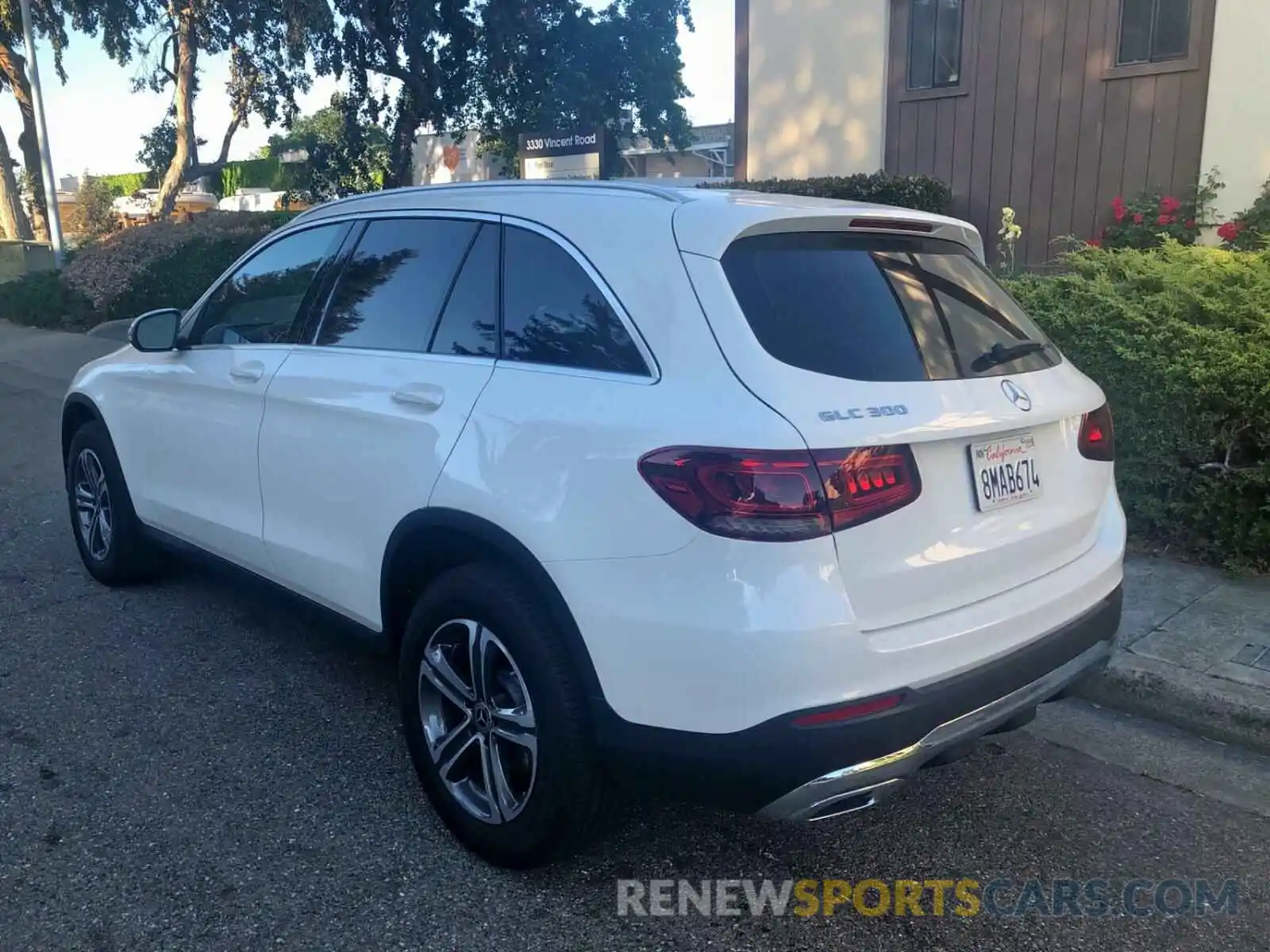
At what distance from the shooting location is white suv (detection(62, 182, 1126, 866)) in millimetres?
2422

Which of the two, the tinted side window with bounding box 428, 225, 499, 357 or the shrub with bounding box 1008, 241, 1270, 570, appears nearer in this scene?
the tinted side window with bounding box 428, 225, 499, 357

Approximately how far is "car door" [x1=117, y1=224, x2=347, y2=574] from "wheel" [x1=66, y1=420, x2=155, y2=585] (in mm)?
206

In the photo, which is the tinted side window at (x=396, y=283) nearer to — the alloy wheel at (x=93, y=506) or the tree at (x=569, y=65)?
the alloy wheel at (x=93, y=506)

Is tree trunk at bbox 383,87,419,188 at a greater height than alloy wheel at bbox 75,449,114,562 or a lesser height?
greater

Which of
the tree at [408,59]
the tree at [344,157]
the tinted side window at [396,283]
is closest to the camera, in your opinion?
the tinted side window at [396,283]

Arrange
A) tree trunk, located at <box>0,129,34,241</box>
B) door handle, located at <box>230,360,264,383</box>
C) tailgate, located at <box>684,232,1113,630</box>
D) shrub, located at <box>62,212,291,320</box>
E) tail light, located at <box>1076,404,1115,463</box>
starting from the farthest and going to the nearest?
tree trunk, located at <box>0,129,34,241</box>, shrub, located at <box>62,212,291,320</box>, door handle, located at <box>230,360,264,383</box>, tail light, located at <box>1076,404,1115,463</box>, tailgate, located at <box>684,232,1113,630</box>

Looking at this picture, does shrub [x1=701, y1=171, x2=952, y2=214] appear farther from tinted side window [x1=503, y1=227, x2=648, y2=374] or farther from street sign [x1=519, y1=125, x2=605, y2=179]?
tinted side window [x1=503, y1=227, x2=648, y2=374]

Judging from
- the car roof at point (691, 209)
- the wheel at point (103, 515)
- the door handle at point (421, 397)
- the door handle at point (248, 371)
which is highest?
the car roof at point (691, 209)

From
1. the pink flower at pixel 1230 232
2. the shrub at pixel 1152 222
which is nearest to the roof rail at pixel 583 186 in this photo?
the pink flower at pixel 1230 232

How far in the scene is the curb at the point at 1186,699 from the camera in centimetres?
380

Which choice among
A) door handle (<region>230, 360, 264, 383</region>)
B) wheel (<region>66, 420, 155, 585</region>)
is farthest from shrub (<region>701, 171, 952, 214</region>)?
door handle (<region>230, 360, 264, 383</region>)

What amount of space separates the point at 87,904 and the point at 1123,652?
3.61 m

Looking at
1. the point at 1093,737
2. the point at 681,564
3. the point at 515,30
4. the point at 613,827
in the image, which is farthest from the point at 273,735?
the point at 515,30

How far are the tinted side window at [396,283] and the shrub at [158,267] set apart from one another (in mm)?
12666
